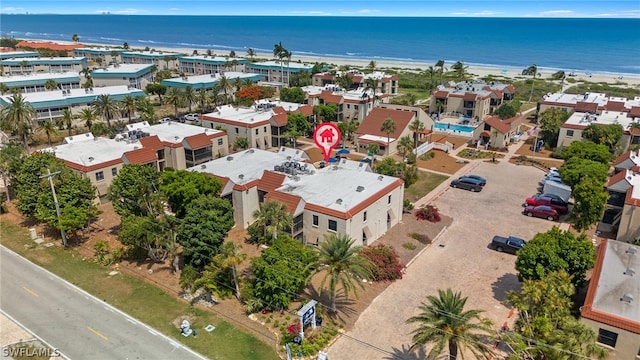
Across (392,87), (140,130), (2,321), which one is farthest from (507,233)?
(392,87)

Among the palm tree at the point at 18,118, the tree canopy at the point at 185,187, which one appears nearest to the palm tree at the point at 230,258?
the tree canopy at the point at 185,187

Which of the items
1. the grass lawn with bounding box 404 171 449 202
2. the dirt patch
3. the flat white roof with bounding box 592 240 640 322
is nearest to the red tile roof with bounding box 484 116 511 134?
the dirt patch

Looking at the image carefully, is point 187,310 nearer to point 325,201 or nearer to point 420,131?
point 325,201

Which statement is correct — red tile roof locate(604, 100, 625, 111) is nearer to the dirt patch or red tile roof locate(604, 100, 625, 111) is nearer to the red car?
the dirt patch

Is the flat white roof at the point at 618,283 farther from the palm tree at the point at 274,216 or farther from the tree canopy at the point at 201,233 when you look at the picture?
the tree canopy at the point at 201,233

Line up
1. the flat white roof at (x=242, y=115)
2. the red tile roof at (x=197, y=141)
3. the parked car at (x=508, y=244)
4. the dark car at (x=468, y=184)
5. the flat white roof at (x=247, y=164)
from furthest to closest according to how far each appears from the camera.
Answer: the flat white roof at (x=242, y=115)
the red tile roof at (x=197, y=141)
the dark car at (x=468, y=184)
the flat white roof at (x=247, y=164)
the parked car at (x=508, y=244)

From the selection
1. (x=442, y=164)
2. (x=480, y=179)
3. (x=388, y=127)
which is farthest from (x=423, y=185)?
(x=388, y=127)
